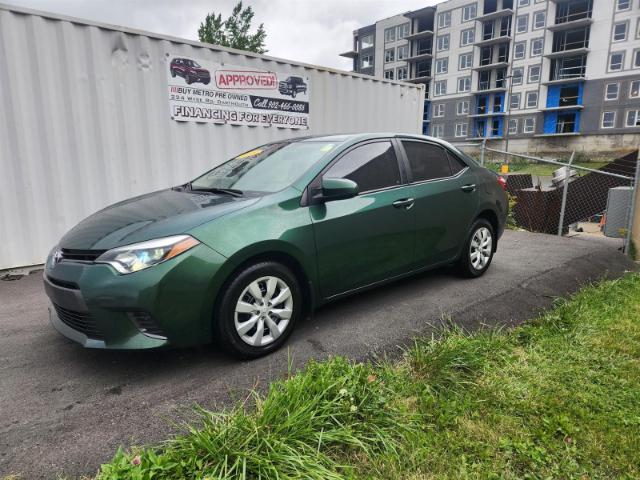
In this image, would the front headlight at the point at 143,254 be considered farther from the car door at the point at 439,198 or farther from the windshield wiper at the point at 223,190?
the car door at the point at 439,198

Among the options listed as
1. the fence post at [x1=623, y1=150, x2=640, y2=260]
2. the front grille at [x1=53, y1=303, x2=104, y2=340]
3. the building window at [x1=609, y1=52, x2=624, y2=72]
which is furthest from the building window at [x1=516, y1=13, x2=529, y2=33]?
the front grille at [x1=53, y1=303, x2=104, y2=340]

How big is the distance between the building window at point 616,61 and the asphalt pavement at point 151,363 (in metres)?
48.2

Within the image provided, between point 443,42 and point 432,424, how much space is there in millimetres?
59467

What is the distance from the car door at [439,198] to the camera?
4.08 m

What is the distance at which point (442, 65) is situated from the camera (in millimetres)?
55062

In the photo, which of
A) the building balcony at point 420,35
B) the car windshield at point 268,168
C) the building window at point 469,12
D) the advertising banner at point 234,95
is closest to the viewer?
the car windshield at point 268,168

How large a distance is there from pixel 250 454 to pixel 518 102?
55.1 metres

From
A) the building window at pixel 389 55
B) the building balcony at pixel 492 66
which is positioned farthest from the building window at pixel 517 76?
the building window at pixel 389 55

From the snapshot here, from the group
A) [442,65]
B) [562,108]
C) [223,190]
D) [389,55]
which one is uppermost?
[389,55]

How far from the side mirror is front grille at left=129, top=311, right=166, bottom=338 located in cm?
144

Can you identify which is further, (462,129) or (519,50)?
(462,129)

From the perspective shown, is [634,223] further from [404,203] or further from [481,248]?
[404,203]

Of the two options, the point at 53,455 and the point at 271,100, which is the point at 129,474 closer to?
the point at 53,455

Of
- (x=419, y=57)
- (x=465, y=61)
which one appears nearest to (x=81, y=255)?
(x=465, y=61)
